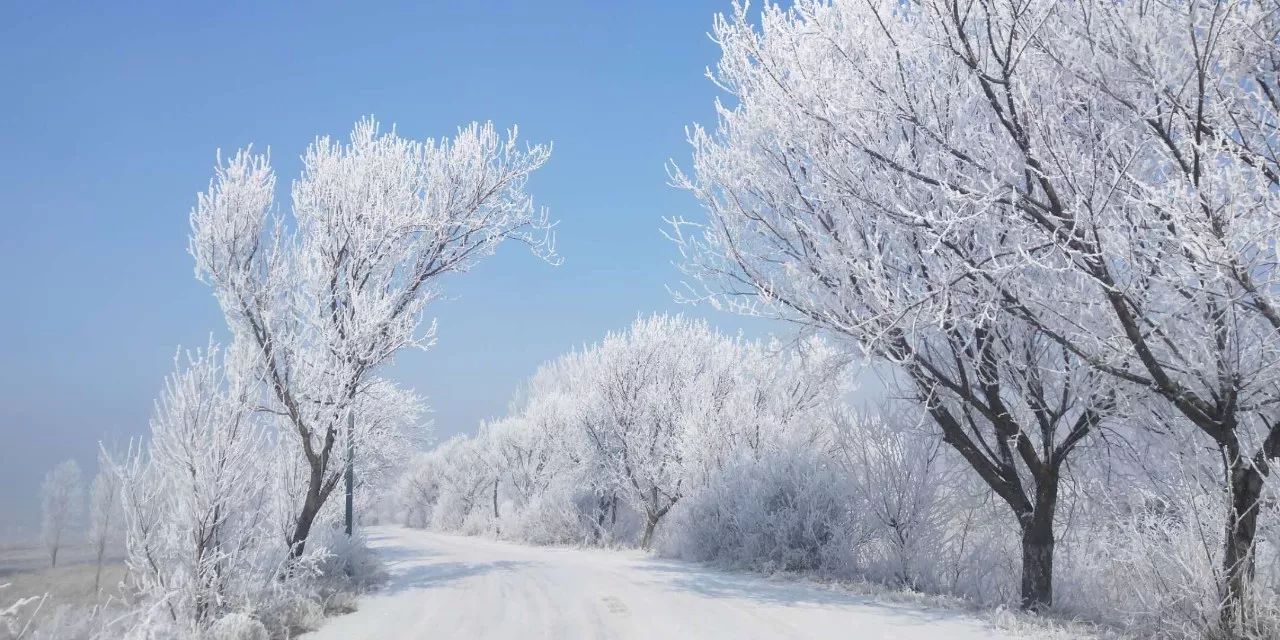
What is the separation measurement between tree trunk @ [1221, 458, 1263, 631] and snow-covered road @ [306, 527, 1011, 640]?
1.69 metres

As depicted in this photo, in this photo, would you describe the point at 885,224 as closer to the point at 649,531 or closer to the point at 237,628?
the point at 237,628

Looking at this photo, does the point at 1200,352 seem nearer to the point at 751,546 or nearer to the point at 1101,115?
the point at 1101,115

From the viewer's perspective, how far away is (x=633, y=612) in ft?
26.4

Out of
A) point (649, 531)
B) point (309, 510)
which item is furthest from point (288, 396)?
point (649, 531)

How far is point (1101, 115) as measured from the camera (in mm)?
6582

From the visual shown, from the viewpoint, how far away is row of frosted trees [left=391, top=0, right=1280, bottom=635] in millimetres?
5457

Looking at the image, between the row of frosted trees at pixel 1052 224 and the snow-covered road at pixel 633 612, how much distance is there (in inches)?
87.5

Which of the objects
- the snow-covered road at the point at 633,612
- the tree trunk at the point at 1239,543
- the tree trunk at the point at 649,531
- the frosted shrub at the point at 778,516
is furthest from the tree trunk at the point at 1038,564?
the tree trunk at the point at 649,531

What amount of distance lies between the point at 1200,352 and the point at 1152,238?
3.35 ft

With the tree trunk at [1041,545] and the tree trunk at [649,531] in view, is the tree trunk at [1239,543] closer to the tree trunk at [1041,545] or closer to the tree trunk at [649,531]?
the tree trunk at [1041,545]

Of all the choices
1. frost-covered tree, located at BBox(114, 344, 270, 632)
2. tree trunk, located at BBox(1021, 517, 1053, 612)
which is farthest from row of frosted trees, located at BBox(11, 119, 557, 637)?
tree trunk, located at BBox(1021, 517, 1053, 612)

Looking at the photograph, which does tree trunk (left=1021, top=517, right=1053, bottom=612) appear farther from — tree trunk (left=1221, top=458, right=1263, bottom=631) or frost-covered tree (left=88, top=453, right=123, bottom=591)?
frost-covered tree (left=88, top=453, right=123, bottom=591)

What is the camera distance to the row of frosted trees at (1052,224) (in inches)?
215

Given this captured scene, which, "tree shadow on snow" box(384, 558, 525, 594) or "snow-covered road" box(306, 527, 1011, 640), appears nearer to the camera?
"snow-covered road" box(306, 527, 1011, 640)
